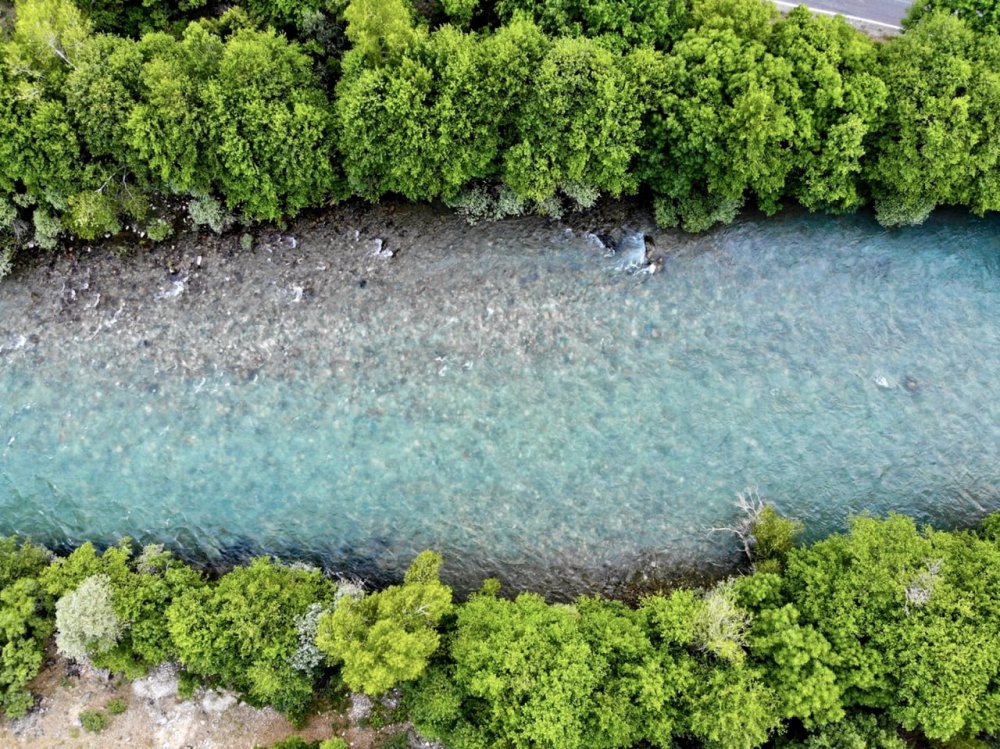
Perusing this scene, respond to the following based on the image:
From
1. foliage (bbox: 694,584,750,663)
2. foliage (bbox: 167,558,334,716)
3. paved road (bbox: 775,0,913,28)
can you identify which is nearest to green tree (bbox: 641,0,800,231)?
paved road (bbox: 775,0,913,28)

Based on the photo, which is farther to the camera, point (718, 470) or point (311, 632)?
point (718, 470)

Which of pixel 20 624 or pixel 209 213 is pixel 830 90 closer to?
pixel 209 213

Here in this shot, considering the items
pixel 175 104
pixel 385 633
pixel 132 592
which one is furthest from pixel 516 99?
pixel 132 592

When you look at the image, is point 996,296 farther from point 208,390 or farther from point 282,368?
point 208,390

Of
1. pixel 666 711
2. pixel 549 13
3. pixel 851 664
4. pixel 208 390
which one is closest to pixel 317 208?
pixel 208 390

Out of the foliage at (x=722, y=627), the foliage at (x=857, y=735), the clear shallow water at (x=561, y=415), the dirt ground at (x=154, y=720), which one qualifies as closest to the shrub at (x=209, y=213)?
the clear shallow water at (x=561, y=415)

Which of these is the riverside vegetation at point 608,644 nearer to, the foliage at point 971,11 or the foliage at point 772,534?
the foliage at point 772,534
